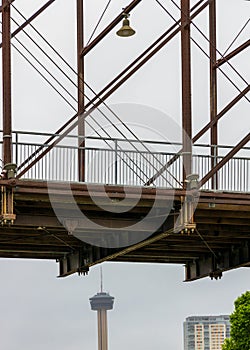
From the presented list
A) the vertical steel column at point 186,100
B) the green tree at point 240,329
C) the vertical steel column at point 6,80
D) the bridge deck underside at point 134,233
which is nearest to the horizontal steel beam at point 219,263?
the bridge deck underside at point 134,233

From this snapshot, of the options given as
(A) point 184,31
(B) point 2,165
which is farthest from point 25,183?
(A) point 184,31

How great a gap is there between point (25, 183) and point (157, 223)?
6.42 metres

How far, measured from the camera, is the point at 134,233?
182 ft

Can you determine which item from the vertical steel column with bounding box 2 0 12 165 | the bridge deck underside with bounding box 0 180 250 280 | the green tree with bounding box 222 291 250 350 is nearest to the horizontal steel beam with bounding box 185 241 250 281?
the bridge deck underside with bounding box 0 180 250 280

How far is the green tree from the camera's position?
10807cm

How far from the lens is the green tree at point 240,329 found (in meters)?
108

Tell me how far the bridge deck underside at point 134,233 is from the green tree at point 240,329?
42.3m

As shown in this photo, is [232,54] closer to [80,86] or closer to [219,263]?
[80,86]

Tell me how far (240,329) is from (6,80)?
62.0m

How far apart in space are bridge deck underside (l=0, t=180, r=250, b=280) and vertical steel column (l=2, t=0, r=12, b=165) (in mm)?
1476

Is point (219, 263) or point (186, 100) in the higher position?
point (186, 100)

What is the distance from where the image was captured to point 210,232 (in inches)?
2248

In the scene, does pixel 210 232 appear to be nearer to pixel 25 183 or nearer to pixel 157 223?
pixel 157 223

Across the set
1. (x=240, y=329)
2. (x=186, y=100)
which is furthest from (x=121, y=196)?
(x=240, y=329)
